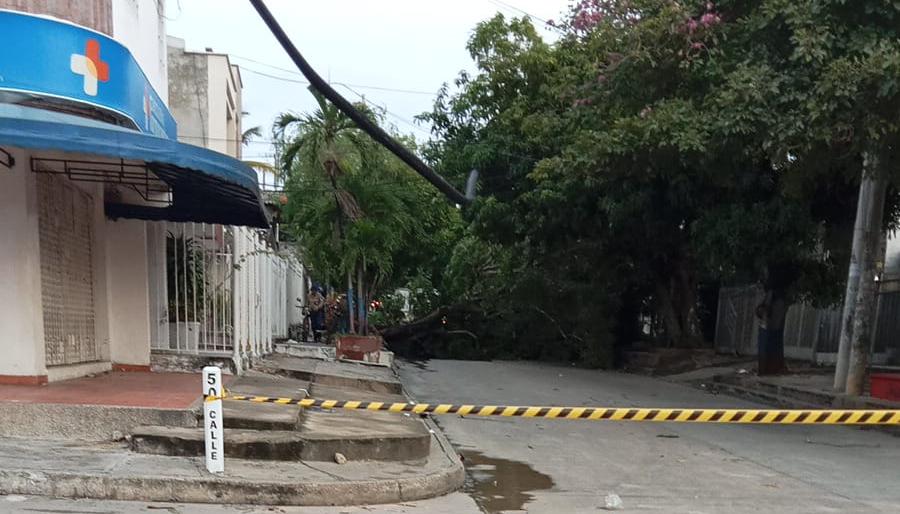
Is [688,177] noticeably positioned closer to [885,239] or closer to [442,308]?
[885,239]

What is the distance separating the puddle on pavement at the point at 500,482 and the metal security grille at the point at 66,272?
4.73m

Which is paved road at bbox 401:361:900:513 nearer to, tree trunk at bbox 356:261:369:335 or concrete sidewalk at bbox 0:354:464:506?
concrete sidewalk at bbox 0:354:464:506

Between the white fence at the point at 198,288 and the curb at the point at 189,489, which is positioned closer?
the curb at the point at 189,489

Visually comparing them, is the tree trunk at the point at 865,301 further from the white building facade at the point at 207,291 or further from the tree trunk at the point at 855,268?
the white building facade at the point at 207,291

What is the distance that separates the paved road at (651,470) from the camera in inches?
275

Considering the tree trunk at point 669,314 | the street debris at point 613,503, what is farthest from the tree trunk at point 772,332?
the street debris at point 613,503

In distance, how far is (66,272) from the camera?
9656mm

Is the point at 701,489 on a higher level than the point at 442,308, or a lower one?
higher

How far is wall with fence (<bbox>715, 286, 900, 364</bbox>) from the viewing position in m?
17.9

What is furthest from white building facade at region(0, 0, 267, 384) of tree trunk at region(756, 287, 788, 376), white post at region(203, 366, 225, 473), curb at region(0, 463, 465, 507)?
tree trunk at region(756, 287, 788, 376)

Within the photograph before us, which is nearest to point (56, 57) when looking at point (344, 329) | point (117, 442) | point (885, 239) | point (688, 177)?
point (117, 442)

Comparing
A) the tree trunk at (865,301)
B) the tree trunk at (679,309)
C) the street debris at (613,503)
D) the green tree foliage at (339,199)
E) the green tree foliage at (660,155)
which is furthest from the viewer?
the tree trunk at (679,309)

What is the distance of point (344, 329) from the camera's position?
2475cm

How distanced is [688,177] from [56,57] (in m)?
12.4
